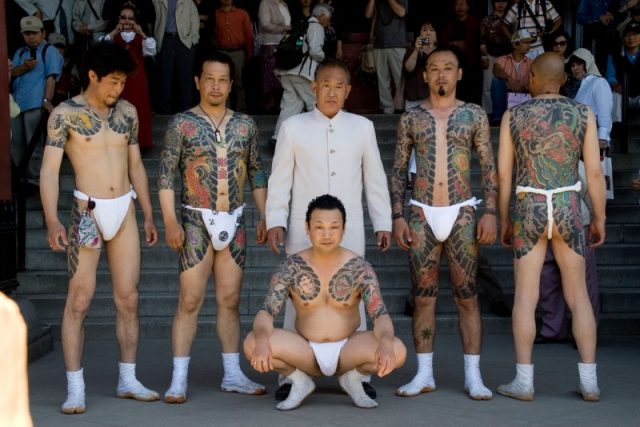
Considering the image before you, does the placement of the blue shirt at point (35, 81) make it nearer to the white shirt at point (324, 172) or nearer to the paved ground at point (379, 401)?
the paved ground at point (379, 401)

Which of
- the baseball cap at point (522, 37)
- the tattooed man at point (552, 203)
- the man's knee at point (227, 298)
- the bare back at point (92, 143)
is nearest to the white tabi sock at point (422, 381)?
the tattooed man at point (552, 203)

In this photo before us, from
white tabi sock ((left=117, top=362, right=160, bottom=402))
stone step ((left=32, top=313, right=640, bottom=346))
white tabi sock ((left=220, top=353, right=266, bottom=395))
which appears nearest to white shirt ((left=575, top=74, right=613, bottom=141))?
stone step ((left=32, top=313, right=640, bottom=346))

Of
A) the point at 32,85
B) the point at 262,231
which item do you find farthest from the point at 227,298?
the point at 32,85

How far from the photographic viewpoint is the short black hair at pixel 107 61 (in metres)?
5.45

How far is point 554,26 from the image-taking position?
1080 centimetres

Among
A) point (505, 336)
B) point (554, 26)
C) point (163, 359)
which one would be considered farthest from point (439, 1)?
point (163, 359)

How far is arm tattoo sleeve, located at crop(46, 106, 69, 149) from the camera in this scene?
5.48 m

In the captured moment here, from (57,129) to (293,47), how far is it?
196 inches

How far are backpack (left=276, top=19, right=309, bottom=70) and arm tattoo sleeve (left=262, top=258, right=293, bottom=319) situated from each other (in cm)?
495

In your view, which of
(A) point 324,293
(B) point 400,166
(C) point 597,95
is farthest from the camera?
(C) point 597,95

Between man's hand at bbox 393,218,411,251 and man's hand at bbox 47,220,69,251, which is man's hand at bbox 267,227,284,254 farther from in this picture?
man's hand at bbox 47,220,69,251

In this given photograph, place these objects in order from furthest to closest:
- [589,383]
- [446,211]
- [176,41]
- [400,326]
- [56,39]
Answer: [176,41] < [56,39] < [400,326] < [446,211] < [589,383]

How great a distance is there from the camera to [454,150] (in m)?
5.82

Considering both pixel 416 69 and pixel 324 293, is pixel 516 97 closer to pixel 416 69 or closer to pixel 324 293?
pixel 416 69
